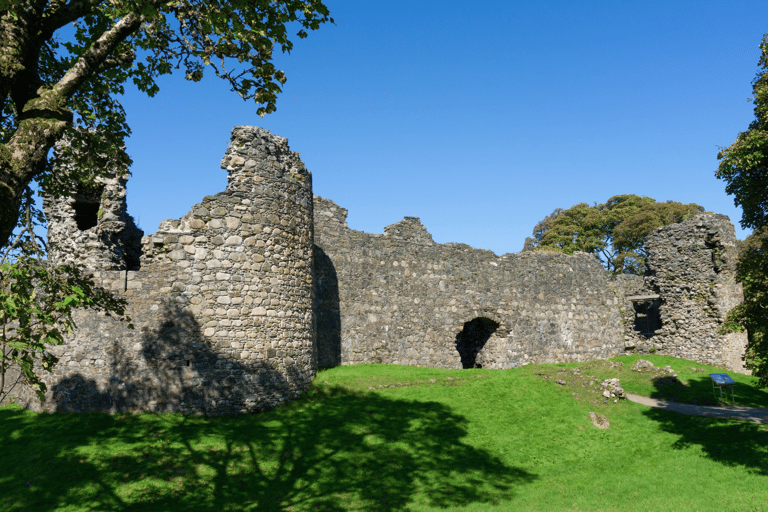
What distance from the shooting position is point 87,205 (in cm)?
A: 1488

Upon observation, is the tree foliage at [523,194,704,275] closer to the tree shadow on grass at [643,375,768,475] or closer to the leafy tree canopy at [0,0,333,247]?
the tree shadow on grass at [643,375,768,475]

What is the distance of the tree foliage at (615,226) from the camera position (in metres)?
44.6

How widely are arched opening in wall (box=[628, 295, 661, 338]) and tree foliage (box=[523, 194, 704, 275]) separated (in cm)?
1402

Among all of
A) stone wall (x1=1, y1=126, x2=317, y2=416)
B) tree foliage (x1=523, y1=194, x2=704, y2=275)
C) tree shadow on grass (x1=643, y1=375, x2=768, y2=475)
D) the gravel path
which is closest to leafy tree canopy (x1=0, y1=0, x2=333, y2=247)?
stone wall (x1=1, y1=126, x2=317, y2=416)

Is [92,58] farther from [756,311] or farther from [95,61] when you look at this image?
[756,311]

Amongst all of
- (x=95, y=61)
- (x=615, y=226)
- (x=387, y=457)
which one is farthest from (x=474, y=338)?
(x=615, y=226)

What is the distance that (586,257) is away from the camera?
85.8 feet

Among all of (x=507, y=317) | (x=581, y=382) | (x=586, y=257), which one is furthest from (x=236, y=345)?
(x=586, y=257)

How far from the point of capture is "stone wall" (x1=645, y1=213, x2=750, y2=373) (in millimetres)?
23656

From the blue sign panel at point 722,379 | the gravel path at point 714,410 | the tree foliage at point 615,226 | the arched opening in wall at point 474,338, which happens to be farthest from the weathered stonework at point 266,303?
the tree foliage at point 615,226

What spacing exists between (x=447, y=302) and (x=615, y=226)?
111 ft

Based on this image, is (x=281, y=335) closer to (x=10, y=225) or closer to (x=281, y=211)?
(x=281, y=211)

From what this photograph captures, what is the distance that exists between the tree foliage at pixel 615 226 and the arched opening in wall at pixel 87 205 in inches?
1602

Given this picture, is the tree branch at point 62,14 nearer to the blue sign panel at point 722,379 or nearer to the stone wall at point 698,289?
the blue sign panel at point 722,379
